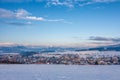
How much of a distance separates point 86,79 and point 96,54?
77.5m

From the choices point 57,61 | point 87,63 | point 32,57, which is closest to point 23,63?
point 32,57

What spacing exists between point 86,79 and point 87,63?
6742 cm

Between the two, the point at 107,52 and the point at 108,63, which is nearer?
the point at 108,63

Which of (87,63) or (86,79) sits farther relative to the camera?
(87,63)

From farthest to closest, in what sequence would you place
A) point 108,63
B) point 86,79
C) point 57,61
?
point 57,61, point 108,63, point 86,79

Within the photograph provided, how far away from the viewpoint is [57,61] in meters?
111

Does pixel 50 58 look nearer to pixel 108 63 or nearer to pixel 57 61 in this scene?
pixel 57 61

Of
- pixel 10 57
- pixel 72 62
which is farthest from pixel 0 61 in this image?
pixel 72 62

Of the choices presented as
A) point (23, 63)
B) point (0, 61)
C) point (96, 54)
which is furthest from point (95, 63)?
point (0, 61)

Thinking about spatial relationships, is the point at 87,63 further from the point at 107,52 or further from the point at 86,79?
the point at 86,79

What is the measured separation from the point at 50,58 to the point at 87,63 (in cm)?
1514

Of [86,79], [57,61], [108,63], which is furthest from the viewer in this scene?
[57,61]

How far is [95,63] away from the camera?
343 feet

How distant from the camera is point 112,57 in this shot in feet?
356
